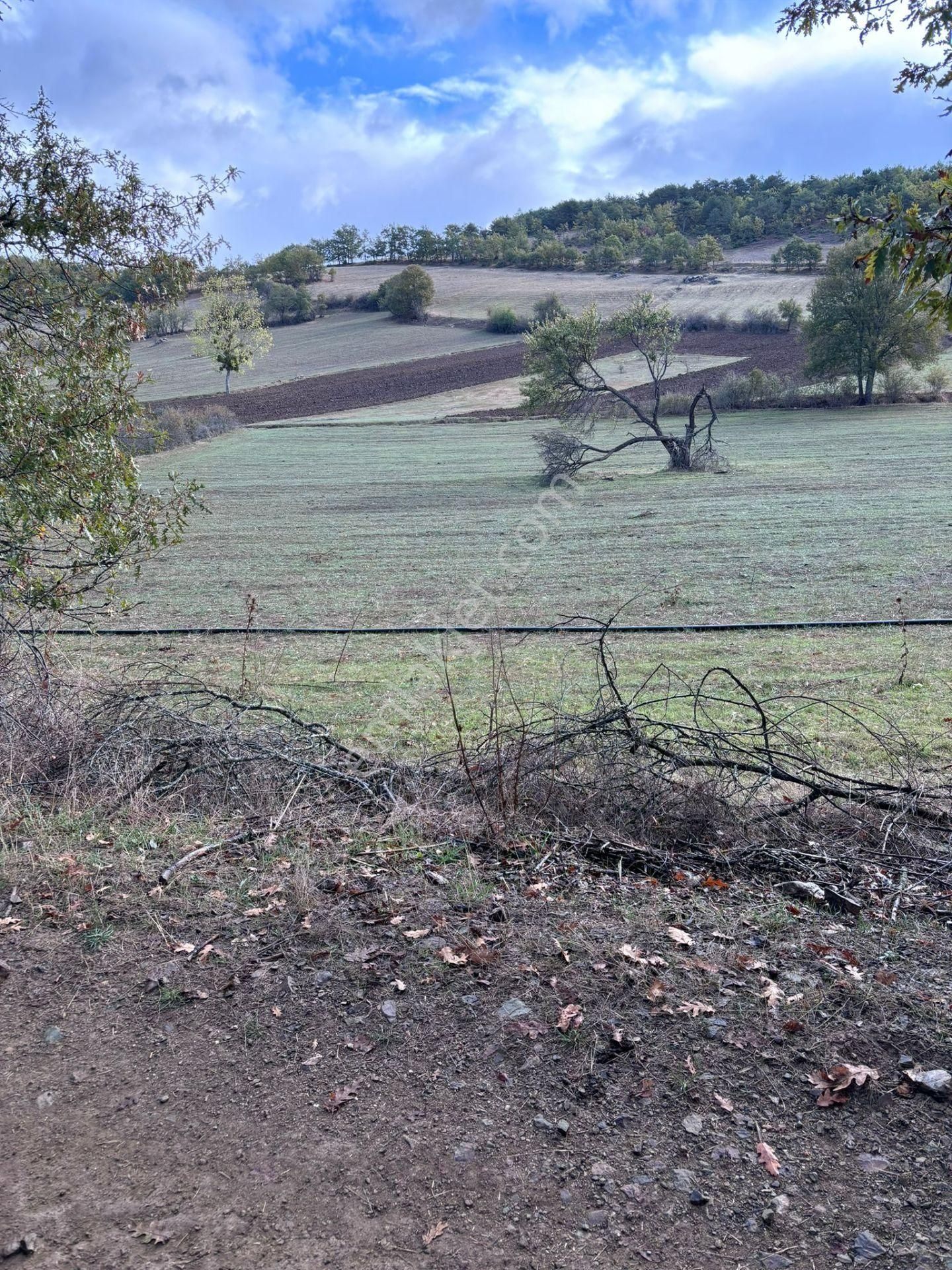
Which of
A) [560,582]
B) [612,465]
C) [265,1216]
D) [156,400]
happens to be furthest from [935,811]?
[156,400]

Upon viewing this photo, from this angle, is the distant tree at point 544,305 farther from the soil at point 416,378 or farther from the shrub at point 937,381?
the shrub at point 937,381

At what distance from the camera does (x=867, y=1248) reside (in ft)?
8.63

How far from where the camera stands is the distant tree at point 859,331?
5003cm

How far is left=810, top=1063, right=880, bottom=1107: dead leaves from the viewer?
→ 124 inches

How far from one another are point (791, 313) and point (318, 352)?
39762mm

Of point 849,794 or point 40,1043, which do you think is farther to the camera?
point 849,794

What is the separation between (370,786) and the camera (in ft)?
19.6

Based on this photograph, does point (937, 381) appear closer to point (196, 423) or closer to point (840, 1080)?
point (196, 423)

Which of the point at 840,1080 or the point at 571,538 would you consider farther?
the point at 571,538

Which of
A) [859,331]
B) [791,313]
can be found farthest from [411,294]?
[859,331]

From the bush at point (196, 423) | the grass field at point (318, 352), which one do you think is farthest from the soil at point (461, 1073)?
the grass field at point (318, 352)

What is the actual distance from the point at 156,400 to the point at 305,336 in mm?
29586

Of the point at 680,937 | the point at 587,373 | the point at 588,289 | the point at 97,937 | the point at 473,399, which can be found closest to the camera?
the point at 680,937

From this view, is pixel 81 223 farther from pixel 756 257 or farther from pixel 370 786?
pixel 756 257
